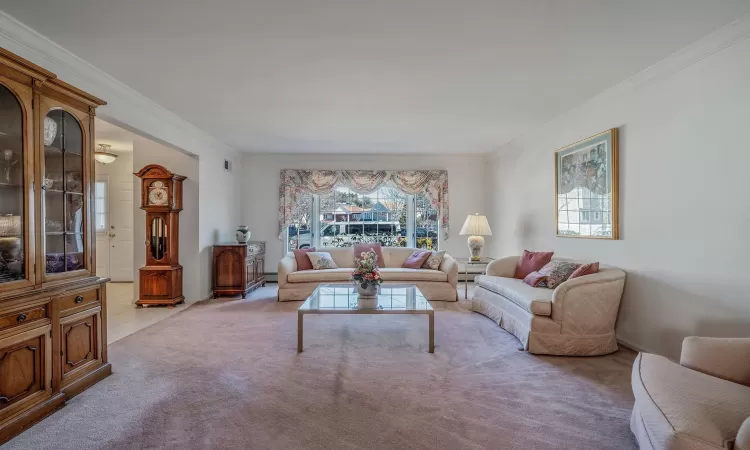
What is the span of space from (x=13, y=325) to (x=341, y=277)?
3986mm

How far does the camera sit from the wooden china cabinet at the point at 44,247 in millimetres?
2215

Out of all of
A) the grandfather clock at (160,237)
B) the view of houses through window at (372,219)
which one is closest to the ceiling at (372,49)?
the grandfather clock at (160,237)

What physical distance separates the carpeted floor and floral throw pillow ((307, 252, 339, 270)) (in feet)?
6.57

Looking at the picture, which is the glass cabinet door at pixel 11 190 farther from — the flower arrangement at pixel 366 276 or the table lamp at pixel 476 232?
the table lamp at pixel 476 232

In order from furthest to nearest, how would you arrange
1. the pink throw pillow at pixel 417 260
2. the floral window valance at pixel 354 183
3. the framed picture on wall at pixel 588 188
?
the floral window valance at pixel 354 183, the pink throw pillow at pixel 417 260, the framed picture on wall at pixel 588 188

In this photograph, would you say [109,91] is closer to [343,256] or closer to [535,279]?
[343,256]

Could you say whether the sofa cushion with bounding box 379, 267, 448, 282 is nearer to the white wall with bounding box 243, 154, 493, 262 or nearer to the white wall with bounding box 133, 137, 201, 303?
the white wall with bounding box 243, 154, 493, 262

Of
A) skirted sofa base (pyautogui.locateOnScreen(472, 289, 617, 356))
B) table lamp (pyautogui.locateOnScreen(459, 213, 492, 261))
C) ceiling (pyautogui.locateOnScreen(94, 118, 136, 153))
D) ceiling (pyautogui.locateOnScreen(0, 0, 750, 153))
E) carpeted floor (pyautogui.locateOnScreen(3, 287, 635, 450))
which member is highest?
ceiling (pyautogui.locateOnScreen(94, 118, 136, 153))

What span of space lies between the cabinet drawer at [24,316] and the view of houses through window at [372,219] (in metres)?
5.32

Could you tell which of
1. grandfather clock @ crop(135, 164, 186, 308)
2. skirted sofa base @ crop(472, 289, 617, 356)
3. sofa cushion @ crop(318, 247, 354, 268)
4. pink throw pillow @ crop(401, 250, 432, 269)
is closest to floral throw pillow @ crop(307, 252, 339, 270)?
sofa cushion @ crop(318, 247, 354, 268)

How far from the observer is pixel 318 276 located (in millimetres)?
5812

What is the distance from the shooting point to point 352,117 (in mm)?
4844

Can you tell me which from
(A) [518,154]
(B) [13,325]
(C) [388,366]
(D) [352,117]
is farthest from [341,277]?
(B) [13,325]

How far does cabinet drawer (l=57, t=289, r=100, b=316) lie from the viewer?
2577mm
